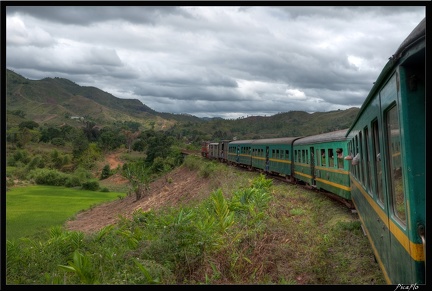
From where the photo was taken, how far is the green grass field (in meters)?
29.4

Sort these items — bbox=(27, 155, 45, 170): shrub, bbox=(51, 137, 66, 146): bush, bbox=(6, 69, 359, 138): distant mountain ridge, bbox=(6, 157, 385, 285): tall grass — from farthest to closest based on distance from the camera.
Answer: bbox=(6, 69, 359, 138): distant mountain ridge
bbox=(51, 137, 66, 146): bush
bbox=(27, 155, 45, 170): shrub
bbox=(6, 157, 385, 285): tall grass

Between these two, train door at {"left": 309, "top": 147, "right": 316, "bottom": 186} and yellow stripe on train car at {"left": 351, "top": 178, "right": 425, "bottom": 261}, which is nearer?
yellow stripe on train car at {"left": 351, "top": 178, "right": 425, "bottom": 261}

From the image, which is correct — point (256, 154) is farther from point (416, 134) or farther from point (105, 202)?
point (416, 134)

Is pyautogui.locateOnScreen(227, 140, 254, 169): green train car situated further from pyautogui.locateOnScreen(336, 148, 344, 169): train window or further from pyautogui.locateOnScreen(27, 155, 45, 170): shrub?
pyautogui.locateOnScreen(27, 155, 45, 170): shrub

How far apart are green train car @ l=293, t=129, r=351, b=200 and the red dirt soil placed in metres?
10.6

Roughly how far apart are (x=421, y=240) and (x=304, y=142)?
47.0 ft

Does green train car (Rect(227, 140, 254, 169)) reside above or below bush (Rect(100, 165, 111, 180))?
above

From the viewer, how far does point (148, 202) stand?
1319 inches

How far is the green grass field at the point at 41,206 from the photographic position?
1157 inches

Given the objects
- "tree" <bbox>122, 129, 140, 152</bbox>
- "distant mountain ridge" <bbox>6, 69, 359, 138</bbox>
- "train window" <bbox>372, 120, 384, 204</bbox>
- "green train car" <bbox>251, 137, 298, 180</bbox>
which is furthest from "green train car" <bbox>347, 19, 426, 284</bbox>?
"distant mountain ridge" <bbox>6, 69, 359, 138</bbox>

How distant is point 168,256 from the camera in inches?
284

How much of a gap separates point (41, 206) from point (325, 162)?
103 ft

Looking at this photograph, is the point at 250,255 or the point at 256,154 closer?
the point at 250,255

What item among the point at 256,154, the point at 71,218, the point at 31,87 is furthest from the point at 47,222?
the point at 31,87
